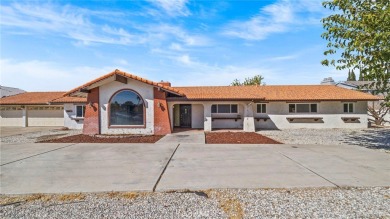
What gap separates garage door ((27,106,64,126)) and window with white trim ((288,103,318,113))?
911 inches

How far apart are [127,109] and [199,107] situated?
687 centimetres

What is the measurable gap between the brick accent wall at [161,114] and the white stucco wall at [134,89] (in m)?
0.30

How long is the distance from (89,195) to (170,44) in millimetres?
13589

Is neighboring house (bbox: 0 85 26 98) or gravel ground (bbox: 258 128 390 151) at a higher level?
neighboring house (bbox: 0 85 26 98)

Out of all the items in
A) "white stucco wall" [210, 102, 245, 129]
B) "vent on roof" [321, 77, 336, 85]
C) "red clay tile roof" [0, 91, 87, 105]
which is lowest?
"white stucco wall" [210, 102, 245, 129]

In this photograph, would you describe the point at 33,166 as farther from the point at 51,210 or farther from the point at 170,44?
the point at 170,44

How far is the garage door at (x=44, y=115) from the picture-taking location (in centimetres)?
2355

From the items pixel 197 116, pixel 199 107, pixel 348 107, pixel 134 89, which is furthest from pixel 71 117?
pixel 348 107

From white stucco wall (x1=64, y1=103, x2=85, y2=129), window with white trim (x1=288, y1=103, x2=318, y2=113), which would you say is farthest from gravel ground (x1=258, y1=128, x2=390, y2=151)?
white stucco wall (x1=64, y1=103, x2=85, y2=129)

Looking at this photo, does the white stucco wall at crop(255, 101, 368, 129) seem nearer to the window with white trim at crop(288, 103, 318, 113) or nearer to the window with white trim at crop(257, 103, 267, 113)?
the window with white trim at crop(288, 103, 318, 113)

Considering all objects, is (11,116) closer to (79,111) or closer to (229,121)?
(79,111)

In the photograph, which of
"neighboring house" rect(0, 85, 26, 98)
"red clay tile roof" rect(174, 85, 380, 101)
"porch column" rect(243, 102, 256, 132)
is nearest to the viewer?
"porch column" rect(243, 102, 256, 132)

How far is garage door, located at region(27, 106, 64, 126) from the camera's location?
23547mm

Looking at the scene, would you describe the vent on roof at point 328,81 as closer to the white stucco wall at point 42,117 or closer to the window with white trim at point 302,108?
the window with white trim at point 302,108
